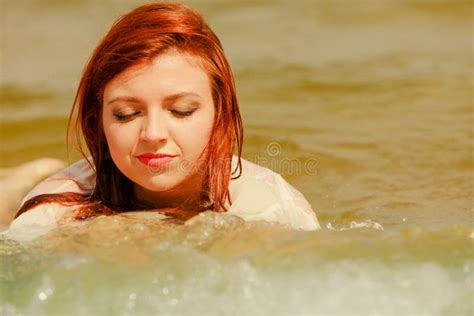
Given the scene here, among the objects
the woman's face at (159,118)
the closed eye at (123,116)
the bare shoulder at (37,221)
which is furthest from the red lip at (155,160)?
the bare shoulder at (37,221)

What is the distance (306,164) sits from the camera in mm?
5828

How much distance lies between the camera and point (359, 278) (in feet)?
11.4

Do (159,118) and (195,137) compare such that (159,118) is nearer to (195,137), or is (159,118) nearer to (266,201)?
(195,137)

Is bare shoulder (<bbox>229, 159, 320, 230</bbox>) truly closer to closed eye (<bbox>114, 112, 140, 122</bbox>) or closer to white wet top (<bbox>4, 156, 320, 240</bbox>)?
white wet top (<bbox>4, 156, 320, 240</bbox>)

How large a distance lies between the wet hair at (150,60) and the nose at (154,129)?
0.76ft

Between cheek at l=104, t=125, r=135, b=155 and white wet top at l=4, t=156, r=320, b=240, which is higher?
cheek at l=104, t=125, r=135, b=155

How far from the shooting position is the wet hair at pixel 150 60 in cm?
396

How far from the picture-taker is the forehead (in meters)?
3.89

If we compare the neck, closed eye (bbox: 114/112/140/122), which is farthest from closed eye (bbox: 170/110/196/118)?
the neck

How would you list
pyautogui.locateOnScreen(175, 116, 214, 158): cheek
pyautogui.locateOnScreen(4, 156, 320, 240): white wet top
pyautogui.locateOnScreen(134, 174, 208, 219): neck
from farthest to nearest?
pyautogui.locateOnScreen(134, 174, 208, 219): neck < pyautogui.locateOnScreen(4, 156, 320, 240): white wet top < pyautogui.locateOnScreen(175, 116, 214, 158): cheek

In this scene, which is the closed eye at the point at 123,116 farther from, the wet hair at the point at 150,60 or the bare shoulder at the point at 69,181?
the bare shoulder at the point at 69,181

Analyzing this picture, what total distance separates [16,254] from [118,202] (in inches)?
26.0

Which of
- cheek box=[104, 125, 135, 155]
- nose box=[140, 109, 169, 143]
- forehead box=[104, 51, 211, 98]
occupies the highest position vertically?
forehead box=[104, 51, 211, 98]

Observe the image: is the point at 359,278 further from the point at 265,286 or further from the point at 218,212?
the point at 218,212
